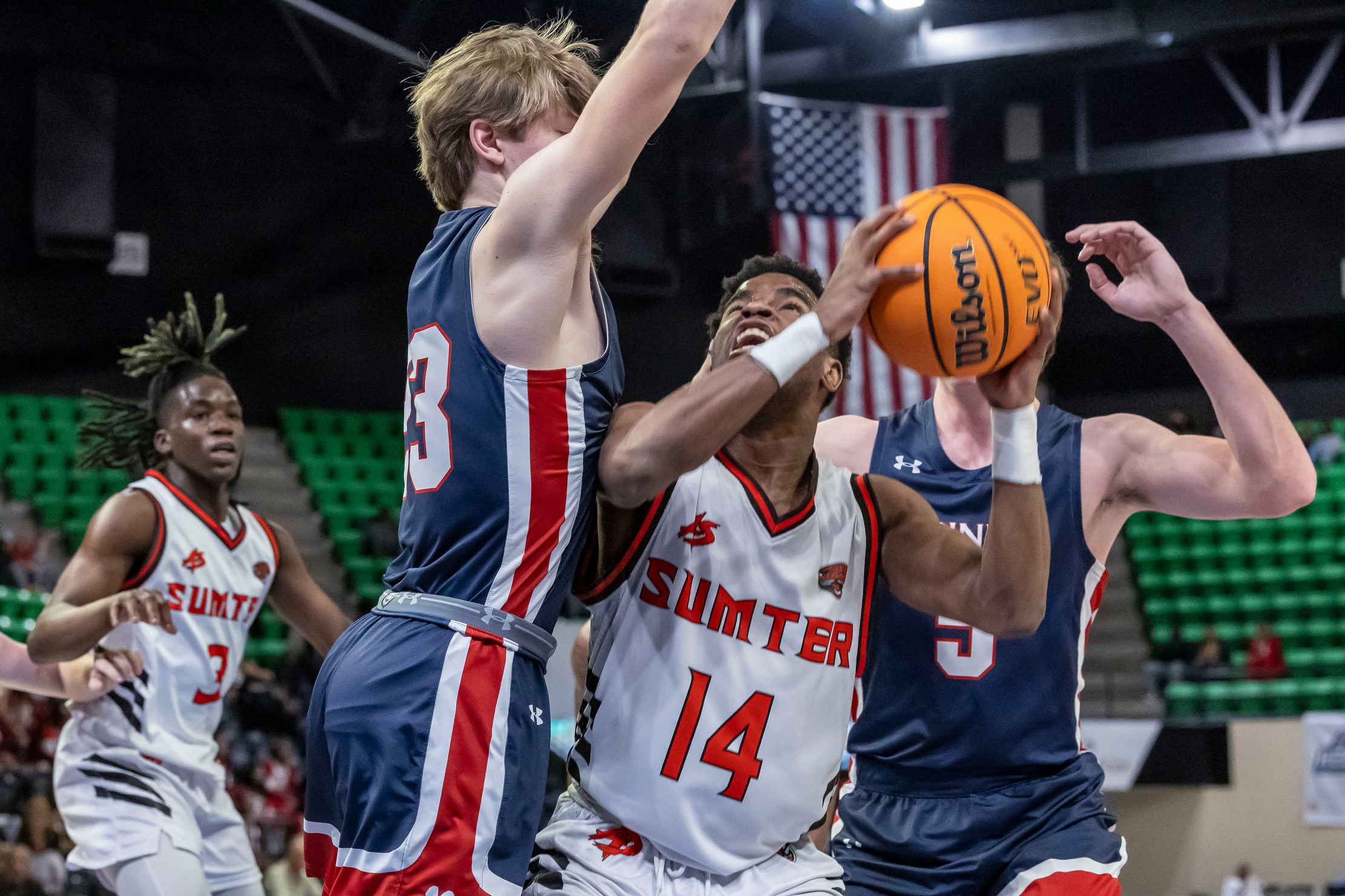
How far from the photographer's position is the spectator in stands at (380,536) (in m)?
13.3

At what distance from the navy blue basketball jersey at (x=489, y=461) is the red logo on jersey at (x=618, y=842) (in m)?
0.46

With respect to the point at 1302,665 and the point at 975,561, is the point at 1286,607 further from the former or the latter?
the point at 975,561

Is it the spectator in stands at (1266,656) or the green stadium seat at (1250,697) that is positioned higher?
the spectator in stands at (1266,656)

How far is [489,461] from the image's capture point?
241 cm

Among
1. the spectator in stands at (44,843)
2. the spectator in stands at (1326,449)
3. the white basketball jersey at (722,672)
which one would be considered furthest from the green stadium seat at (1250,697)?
the white basketball jersey at (722,672)

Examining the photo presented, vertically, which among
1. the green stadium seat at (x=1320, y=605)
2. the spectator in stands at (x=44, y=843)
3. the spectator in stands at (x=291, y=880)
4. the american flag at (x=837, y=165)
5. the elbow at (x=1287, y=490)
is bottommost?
the spectator in stands at (x=291, y=880)

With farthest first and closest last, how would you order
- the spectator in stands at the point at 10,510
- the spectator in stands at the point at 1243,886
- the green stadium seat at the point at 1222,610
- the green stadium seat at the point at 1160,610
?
1. the green stadium seat at the point at 1160,610
2. the green stadium seat at the point at 1222,610
3. the spectator in stands at the point at 10,510
4. the spectator in stands at the point at 1243,886

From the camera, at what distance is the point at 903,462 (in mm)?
3396

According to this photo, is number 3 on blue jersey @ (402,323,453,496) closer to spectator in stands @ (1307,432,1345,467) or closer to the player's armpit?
the player's armpit

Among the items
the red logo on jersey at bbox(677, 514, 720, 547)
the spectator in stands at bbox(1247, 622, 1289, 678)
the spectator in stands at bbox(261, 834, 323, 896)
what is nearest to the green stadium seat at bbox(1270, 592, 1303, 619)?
the spectator in stands at bbox(1247, 622, 1289, 678)

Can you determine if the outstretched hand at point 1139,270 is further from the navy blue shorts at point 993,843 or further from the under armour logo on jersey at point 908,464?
the navy blue shorts at point 993,843

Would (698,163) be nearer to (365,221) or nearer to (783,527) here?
(365,221)

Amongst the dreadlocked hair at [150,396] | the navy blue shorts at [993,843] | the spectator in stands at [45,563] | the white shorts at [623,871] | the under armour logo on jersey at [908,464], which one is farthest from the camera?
the spectator in stands at [45,563]

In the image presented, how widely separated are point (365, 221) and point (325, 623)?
11851 millimetres
